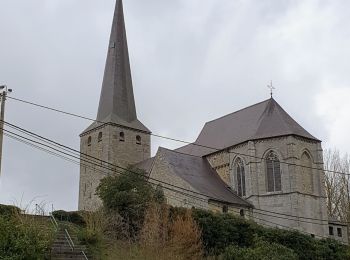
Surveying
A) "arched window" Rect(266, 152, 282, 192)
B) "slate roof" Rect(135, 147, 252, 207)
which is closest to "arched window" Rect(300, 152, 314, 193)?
"arched window" Rect(266, 152, 282, 192)

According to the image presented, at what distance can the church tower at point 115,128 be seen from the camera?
5294 centimetres

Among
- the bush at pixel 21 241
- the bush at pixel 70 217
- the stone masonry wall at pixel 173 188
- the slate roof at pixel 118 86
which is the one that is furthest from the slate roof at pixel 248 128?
the bush at pixel 21 241

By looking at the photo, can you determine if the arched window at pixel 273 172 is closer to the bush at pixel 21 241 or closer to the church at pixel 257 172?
the church at pixel 257 172

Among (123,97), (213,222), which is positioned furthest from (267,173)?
(123,97)

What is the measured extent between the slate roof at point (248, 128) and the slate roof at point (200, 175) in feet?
7.20

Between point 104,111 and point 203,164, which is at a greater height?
point 104,111

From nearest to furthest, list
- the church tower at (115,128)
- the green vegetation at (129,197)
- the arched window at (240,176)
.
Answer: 1. the green vegetation at (129,197)
2. the arched window at (240,176)
3. the church tower at (115,128)

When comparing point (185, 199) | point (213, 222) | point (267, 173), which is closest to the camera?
point (213, 222)

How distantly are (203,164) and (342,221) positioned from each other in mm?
11045

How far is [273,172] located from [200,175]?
17.0 ft

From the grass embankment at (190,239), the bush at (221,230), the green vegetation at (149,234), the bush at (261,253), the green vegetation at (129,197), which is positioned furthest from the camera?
the bush at (221,230)

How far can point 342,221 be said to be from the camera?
1667 inches

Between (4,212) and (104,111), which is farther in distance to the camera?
(104,111)

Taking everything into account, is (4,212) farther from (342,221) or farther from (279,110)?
(342,221)
